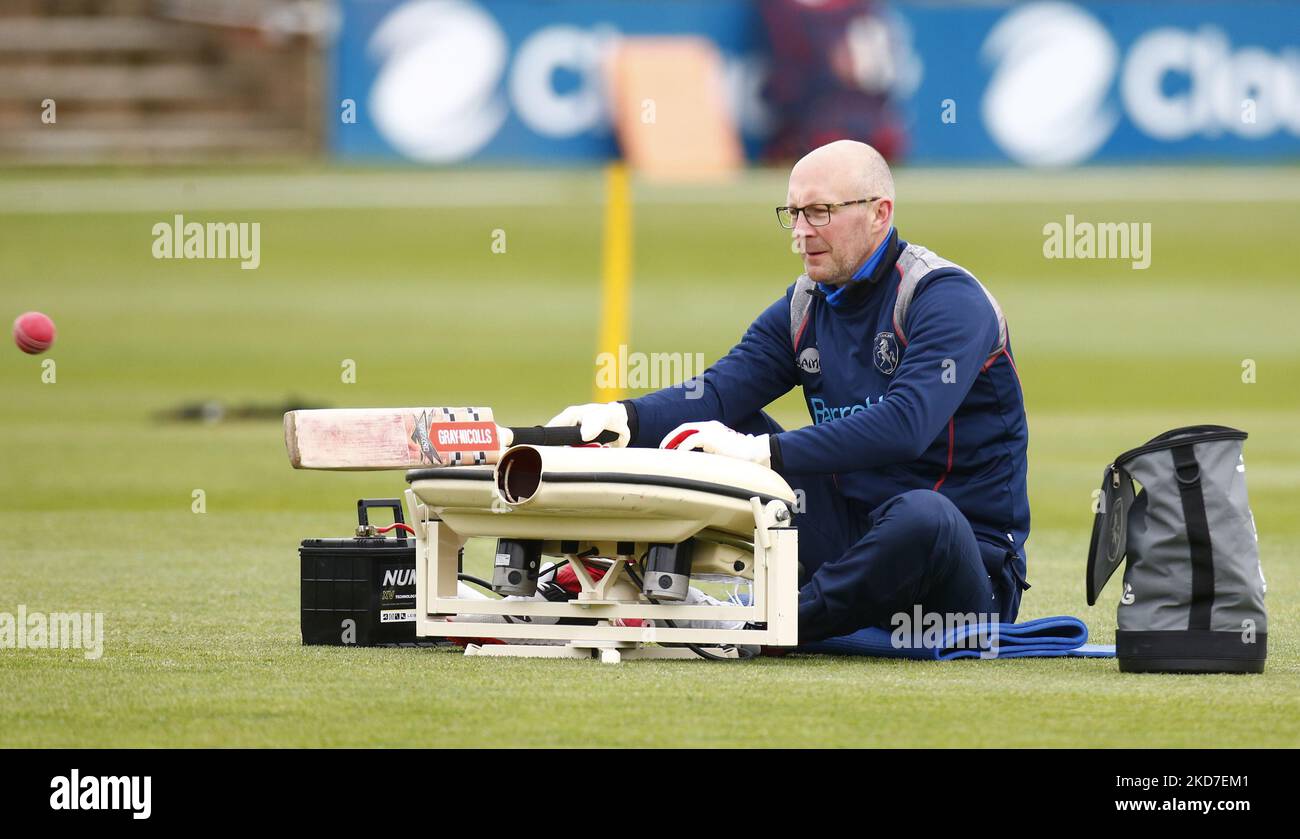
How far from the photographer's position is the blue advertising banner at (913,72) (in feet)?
83.7

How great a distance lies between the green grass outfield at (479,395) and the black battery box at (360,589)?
134 mm

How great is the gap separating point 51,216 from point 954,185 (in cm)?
1101

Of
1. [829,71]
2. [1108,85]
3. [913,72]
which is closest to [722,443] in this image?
[829,71]

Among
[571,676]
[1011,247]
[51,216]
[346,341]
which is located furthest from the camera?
[51,216]

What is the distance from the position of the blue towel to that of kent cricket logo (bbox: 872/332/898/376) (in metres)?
0.79

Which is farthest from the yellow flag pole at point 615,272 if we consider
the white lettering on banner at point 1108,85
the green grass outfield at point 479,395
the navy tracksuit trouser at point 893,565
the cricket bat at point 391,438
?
the cricket bat at point 391,438

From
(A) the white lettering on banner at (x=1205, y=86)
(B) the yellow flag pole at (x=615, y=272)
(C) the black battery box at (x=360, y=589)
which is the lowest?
(C) the black battery box at (x=360, y=589)

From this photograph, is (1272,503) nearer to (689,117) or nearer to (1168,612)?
(1168,612)

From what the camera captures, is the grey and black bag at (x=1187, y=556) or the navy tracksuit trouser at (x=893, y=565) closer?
the grey and black bag at (x=1187, y=556)

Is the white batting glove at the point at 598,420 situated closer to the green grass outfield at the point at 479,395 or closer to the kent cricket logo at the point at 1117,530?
the green grass outfield at the point at 479,395

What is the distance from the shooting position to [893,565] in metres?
6.13

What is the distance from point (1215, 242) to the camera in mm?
24609

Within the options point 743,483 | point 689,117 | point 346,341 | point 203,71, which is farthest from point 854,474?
point 203,71

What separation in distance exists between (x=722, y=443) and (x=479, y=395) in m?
11.4
